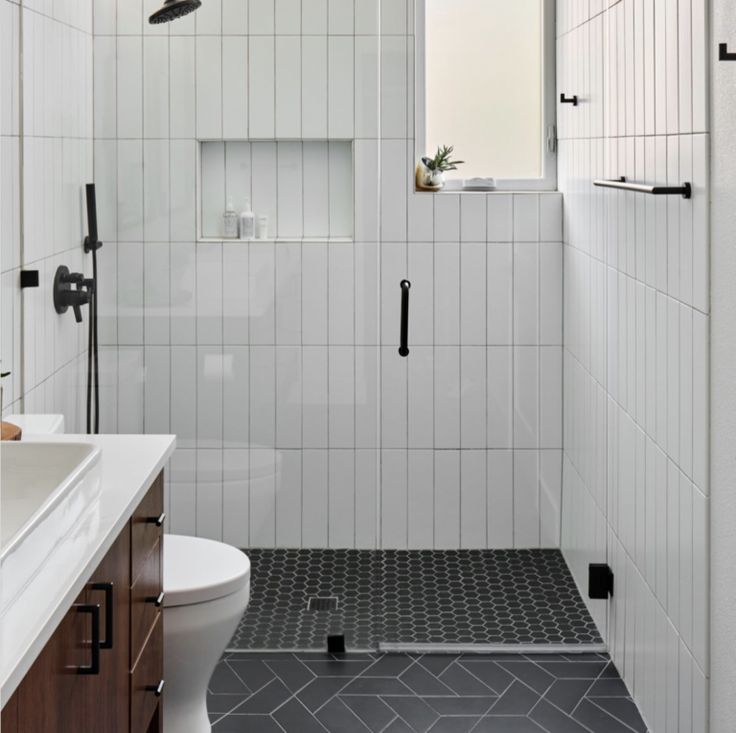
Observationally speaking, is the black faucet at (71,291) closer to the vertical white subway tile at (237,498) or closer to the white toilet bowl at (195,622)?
the vertical white subway tile at (237,498)

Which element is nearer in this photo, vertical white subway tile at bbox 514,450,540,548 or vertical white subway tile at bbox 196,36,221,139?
vertical white subway tile at bbox 196,36,221,139

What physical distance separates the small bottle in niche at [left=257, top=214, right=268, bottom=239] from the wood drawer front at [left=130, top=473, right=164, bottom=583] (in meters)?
1.22

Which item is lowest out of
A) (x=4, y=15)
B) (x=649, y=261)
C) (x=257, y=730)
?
(x=257, y=730)

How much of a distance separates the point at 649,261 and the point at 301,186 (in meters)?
1.17

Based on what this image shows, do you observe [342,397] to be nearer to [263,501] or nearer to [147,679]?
[263,501]

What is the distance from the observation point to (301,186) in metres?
3.48

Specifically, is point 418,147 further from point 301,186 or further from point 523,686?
point 523,686

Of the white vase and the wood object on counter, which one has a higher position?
the white vase

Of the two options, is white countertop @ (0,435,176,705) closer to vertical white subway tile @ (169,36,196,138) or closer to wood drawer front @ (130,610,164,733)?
wood drawer front @ (130,610,164,733)

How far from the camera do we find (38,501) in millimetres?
1851

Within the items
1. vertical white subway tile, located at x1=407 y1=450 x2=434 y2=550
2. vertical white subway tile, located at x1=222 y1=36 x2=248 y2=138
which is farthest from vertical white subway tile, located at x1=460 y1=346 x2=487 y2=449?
vertical white subway tile, located at x1=222 y1=36 x2=248 y2=138

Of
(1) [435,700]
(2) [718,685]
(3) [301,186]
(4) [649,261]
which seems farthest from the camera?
(3) [301,186]

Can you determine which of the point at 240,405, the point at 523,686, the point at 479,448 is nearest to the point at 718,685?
the point at 523,686

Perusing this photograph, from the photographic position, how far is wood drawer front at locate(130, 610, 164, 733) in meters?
2.13
